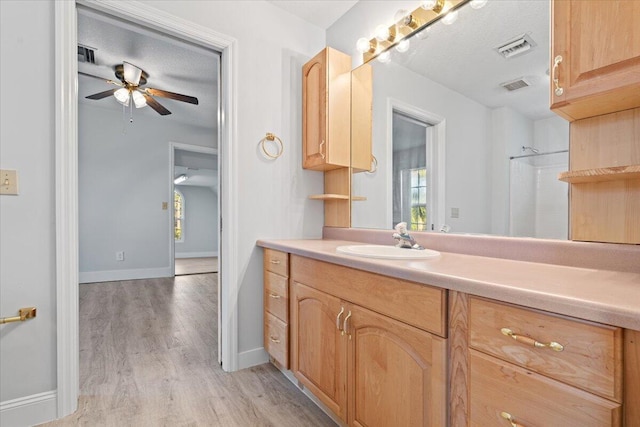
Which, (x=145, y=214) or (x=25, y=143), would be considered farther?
(x=145, y=214)

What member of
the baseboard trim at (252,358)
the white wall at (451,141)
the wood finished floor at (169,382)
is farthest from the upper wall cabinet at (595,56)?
the baseboard trim at (252,358)

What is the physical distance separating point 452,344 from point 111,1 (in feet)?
7.15

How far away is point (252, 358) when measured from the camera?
79.3 inches

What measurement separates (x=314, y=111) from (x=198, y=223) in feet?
25.3

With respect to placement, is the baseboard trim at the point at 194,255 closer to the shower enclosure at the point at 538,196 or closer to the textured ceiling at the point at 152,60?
the textured ceiling at the point at 152,60

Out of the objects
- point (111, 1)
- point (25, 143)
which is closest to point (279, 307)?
point (25, 143)

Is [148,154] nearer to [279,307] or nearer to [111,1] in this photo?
[111,1]

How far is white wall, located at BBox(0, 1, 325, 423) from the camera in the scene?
1.40 metres

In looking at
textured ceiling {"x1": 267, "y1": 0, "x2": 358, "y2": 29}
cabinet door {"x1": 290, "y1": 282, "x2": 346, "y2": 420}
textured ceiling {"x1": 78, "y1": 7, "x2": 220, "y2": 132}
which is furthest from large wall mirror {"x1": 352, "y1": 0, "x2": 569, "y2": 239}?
textured ceiling {"x1": 78, "y1": 7, "x2": 220, "y2": 132}

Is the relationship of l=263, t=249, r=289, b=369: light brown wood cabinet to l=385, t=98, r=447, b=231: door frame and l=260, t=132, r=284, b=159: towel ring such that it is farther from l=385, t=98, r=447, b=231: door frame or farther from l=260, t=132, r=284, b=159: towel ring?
l=385, t=98, r=447, b=231: door frame

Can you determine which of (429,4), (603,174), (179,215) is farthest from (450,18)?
(179,215)

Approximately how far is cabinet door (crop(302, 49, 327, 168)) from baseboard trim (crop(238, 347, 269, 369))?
A: 131 cm

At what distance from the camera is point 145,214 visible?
15.6 ft

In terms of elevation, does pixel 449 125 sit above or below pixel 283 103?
below
